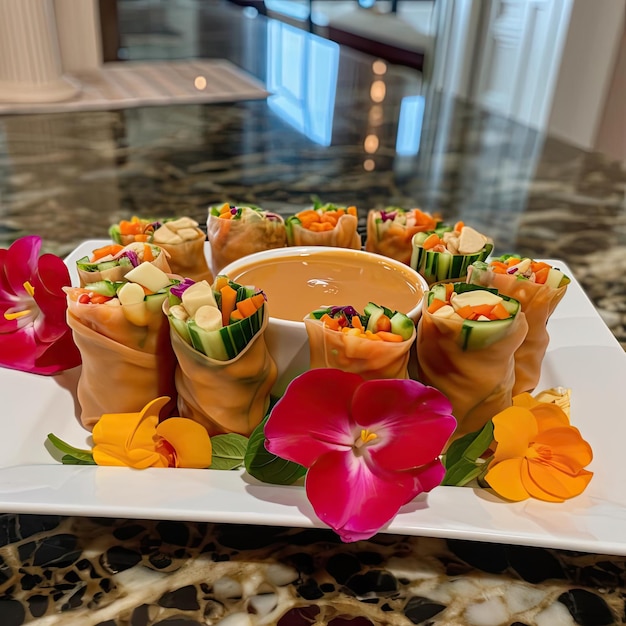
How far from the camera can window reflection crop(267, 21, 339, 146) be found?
6.64ft

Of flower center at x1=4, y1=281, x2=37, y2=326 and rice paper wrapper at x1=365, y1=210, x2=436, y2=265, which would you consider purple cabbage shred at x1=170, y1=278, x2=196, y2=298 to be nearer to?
flower center at x1=4, y1=281, x2=37, y2=326

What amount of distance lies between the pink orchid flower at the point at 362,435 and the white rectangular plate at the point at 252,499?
0.08ft

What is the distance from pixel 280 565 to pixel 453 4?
11.4ft

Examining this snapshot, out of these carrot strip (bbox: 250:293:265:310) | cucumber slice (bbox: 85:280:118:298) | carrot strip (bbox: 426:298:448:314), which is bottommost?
cucumber slice (bbox: 85:280:118:298)

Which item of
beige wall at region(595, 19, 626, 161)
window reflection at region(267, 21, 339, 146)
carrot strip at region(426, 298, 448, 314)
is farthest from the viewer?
beige wall at region(595, 19, 626, 161)

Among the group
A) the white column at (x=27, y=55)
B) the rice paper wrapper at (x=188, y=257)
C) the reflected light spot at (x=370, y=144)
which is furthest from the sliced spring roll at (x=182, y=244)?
the white column at (x=27, y=55)

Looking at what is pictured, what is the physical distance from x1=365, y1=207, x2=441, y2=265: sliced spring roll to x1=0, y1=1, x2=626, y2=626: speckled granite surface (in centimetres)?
35

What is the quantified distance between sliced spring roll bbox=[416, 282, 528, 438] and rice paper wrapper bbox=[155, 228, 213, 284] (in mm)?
291

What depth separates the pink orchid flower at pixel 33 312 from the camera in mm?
639

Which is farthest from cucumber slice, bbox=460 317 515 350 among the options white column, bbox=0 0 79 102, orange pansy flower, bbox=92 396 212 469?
white column, bbox=0 0 79 102

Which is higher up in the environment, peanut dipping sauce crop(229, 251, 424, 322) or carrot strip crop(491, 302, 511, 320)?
carrot strip crop(491, 302, 511, 320)

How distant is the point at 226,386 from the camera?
0.54 meters

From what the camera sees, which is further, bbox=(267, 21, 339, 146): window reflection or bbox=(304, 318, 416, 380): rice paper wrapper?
bbox=(267, 21, 339, 146): window reflection

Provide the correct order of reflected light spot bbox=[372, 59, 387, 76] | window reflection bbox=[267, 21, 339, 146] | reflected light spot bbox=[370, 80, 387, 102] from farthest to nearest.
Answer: reflected light spot bbox=[372, 59, 387, 76], reflected light spot bbox=[370, 80, 387, 102], window reflection bbox=[267, 21, 339, 146]
